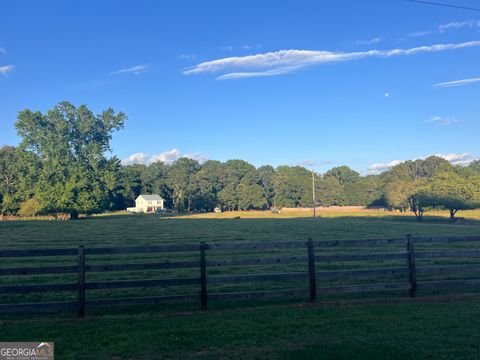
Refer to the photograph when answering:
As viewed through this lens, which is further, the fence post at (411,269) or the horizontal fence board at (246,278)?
the fence post at (411,269)

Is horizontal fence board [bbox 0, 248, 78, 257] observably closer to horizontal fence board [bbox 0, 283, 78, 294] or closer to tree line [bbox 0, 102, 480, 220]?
horizontal fence board [bbox 0, 283, 78, 294]

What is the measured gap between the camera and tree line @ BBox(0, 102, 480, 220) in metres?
70.6

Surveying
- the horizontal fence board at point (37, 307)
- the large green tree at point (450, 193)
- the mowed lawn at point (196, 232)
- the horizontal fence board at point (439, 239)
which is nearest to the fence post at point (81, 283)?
the horizontal fence board at point (37, 307)

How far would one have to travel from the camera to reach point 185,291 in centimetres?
1123

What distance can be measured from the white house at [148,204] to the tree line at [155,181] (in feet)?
13.6

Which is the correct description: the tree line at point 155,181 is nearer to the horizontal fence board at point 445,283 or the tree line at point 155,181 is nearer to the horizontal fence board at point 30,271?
the horizontal fence board at point 445,283

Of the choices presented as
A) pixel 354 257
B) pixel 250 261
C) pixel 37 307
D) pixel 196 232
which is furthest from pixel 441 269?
pixel 196 232

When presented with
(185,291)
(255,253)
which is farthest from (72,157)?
(185,291)

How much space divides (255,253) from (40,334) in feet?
39.9

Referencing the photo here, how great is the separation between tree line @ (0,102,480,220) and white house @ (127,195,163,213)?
13.6 ft

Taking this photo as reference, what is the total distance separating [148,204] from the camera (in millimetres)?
119312

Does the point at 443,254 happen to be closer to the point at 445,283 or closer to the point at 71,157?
the point at 445,283

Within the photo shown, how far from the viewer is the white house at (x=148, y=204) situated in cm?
11800

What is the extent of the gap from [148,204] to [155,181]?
15310 mm
